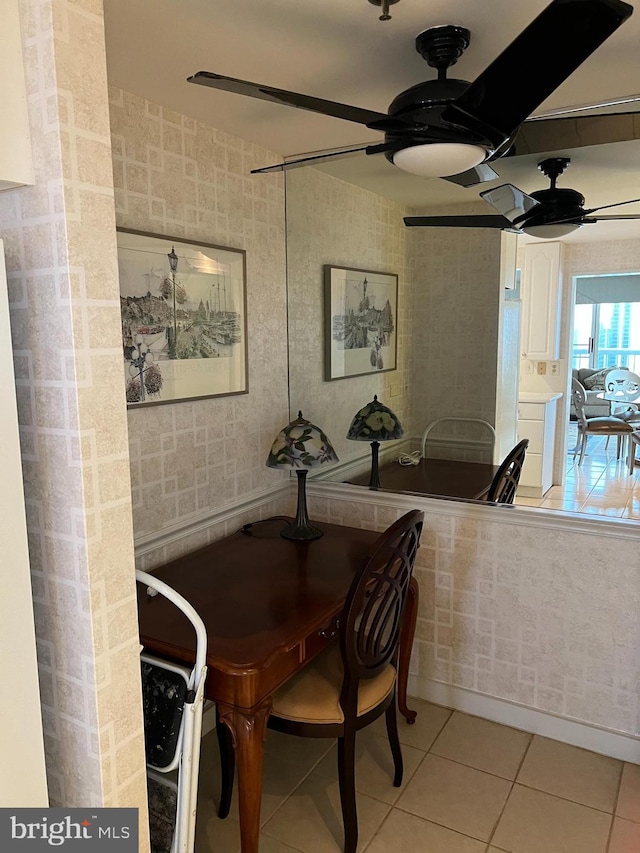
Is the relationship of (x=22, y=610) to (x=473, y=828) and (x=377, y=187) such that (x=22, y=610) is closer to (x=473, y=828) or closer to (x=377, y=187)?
(x=473, y=828)

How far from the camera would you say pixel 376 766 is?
7.43 feet

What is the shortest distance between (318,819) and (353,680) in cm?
59

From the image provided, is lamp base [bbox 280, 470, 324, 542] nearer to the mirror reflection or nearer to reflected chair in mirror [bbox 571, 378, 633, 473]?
the mirror reflection

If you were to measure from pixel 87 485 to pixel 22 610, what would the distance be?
0.81ft

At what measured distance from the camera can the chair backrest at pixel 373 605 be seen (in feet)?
5.69

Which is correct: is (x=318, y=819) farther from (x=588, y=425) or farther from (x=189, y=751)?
(x=588, y=425)

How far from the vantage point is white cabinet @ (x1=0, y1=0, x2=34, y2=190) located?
0.98m

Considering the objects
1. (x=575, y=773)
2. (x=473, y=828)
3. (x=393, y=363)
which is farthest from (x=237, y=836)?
(x=393, y=363)

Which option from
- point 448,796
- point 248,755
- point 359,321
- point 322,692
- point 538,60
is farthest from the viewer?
point 359,321

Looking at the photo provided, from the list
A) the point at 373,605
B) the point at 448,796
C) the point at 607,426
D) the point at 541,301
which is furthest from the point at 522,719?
the point at 541,301

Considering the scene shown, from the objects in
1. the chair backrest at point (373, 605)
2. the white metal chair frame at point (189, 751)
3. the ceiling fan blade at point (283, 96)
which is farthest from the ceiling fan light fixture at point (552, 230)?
the white metal chair frame at point (189, 751)

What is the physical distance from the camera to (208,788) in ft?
7.15

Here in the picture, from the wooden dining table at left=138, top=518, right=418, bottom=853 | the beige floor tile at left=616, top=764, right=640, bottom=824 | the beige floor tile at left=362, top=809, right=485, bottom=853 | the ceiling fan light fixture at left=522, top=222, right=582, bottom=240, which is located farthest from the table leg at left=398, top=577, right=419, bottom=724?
the ceiling fan light fixture at left=522, top=222, right=582, bottom=240

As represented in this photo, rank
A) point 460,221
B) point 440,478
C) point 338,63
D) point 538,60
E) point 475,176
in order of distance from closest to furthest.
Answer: point 538,60 < point 338,63 < point 475,176 < point 460,221 < point 440,478
